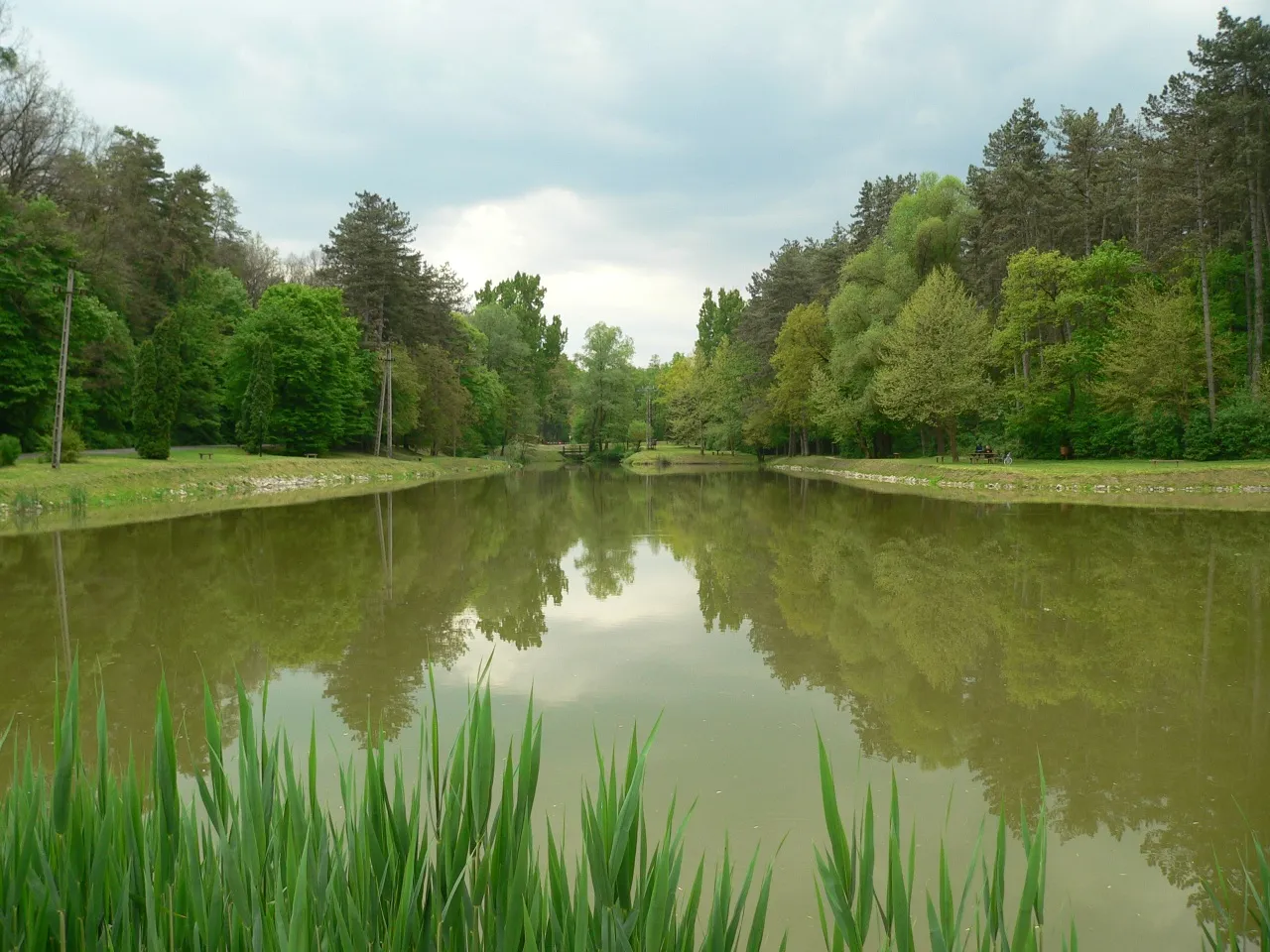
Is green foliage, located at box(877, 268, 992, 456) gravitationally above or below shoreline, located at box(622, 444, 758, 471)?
above

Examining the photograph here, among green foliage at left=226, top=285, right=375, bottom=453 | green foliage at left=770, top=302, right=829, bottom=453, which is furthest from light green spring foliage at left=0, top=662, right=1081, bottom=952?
green foliage at left=770, top=302, right=829, bottom=453

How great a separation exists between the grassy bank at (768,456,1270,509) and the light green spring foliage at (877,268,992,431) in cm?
254

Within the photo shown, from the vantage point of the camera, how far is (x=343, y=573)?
11.8 metres

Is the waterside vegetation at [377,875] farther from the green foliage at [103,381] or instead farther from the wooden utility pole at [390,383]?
the wooden utility pole at [390,383]

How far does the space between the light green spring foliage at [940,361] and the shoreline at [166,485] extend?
21.9 meters

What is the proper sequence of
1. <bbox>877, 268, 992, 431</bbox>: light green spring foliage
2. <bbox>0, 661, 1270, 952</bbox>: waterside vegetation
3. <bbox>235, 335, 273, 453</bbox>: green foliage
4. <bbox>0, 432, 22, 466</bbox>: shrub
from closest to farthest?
<bbox>0, 661, 1270, 952</bbox>: waterside vegetation → <bbox>0, 432, 22, 466</bbox>: shrub → <bbox>877, 268, 992, 431</bbox>: light green spring foliage → <bbox>235, 335, 273, 453</bbox>: green foliage

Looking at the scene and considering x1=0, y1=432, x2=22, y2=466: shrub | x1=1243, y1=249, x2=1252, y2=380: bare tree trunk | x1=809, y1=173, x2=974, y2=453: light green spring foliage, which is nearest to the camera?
x1=0, y1=432, x2=22, y2=466: shrub

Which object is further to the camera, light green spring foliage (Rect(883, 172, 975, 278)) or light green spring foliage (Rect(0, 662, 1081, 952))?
light green spring foliage (Rect(883, 172, 975, 278))

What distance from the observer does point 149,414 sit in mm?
28375

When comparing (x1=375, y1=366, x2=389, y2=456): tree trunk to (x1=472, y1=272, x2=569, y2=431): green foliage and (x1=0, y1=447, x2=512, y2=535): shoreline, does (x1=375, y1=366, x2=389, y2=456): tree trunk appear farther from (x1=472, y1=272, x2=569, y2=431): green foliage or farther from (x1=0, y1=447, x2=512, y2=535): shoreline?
(x1=472, y1=272, x2=569, y2=431): green foliage

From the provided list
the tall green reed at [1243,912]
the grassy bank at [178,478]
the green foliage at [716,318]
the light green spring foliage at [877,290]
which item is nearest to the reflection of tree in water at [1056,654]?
the tall green reed at [1243,912]

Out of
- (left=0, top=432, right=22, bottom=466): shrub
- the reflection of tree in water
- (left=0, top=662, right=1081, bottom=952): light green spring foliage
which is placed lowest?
the reflection of tree in water

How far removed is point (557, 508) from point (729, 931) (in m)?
22.2

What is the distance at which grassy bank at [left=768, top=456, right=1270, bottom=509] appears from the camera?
23.3 meters
